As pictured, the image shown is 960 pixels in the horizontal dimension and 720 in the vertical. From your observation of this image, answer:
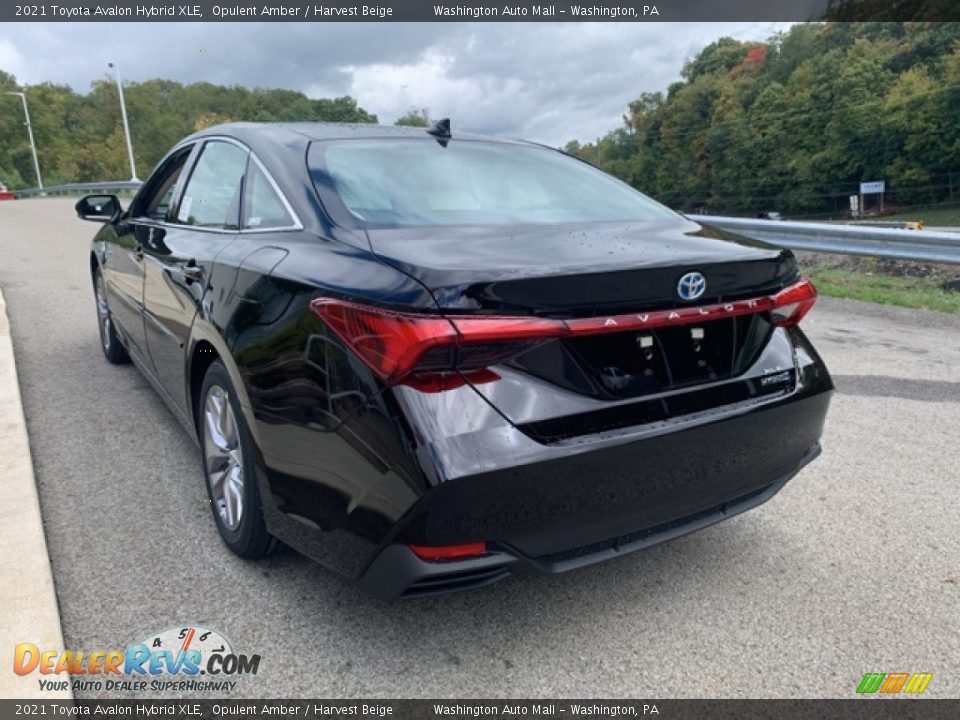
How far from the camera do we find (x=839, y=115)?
69.9 metres

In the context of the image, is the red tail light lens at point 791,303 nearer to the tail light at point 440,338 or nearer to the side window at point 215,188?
the tail light at point 440,338

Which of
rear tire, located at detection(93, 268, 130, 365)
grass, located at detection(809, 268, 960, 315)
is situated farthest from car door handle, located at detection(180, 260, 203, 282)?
grass, located at detection(809, 268, 960, 315)

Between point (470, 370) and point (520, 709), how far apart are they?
916 millimetres

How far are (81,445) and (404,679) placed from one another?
8.19 ft

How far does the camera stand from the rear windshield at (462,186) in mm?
2389

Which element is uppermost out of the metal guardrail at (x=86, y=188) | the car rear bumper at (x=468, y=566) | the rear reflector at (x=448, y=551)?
the metal guardrail at (x=86, y=188)

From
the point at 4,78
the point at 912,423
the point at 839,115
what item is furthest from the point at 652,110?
the point at 912,423

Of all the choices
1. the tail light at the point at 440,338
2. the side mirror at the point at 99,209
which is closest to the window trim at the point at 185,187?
the side mirror at the point at 99,209

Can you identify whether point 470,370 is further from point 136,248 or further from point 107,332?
point 107,332

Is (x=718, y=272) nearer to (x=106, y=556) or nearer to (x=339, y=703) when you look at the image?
(x=339, y=703)

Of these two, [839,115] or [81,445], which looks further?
[839,115]

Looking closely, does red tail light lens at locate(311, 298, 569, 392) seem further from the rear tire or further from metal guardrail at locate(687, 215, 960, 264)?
metal guardrail at locate(687, 215, 960, 264)

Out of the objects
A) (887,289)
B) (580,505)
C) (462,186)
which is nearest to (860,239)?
(887,289)

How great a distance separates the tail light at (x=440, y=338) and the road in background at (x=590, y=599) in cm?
89
